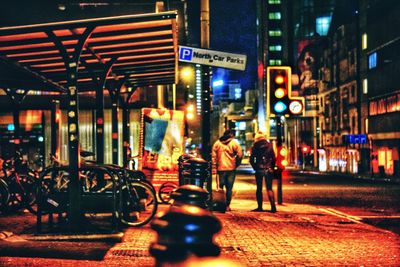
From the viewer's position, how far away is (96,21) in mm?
8945

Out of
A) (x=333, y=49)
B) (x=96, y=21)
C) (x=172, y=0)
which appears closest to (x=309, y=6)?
(x=333, y=49)

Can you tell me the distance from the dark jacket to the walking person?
331 millimetres

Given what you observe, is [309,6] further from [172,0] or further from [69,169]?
[69,169]

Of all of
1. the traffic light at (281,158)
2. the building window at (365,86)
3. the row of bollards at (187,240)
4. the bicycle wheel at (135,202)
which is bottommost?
the bicycle wheel at (135,202)

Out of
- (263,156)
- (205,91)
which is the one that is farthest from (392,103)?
(205,91)

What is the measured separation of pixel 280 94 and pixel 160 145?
161 inches

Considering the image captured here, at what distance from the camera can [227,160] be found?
47.6ft

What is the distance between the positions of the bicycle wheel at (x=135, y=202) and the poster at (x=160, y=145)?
4908 mm

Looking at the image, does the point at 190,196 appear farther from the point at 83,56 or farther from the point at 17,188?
the point at 17,188

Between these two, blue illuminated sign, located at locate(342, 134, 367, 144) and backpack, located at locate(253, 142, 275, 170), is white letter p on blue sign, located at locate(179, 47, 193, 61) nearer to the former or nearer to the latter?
backpack, located at locate(253, 142, 275, 170)

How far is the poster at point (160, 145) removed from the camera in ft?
55.2

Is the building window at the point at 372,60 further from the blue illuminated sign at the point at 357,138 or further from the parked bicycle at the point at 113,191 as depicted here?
the parked bicycle at the point at 113,191

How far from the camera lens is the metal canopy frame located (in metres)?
9.28

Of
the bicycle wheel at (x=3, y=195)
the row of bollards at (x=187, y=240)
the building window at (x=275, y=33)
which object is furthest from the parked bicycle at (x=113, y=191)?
the building window at (x=275, y=33)
